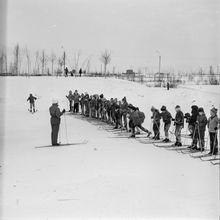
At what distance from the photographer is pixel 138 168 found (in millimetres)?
11336

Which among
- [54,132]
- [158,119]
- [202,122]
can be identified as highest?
[202,122]

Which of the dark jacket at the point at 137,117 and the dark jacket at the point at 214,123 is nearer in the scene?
the dark jacket at the point at 214,123

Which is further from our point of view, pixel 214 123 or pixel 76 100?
pixel 76 100

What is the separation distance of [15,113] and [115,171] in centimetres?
2195

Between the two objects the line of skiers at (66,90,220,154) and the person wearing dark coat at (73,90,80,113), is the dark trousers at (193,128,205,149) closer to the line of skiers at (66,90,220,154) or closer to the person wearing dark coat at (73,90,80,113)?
the line of skiers at (66,90,220,154)

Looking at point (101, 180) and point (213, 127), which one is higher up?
point (213, 127)

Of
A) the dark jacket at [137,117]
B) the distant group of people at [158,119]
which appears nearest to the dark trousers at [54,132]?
the distant group of people at [158,119]

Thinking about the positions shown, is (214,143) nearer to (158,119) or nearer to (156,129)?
(158,119)

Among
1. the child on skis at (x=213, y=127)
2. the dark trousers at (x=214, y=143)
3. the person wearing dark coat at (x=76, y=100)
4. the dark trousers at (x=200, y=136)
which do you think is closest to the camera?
the dark trousers at (x=214, y=143)

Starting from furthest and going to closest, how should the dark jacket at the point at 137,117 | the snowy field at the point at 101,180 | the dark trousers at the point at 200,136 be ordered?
the dark jacket at the point at 137,117, the dark trousers at the point at 200,136, the snowy field at the point at 101,180

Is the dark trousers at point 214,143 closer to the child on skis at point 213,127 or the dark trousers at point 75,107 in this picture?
the child on skis at point 213,127

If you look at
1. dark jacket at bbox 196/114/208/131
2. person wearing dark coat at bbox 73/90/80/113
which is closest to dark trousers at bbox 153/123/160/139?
dark jacket at bbox 196/114/208/131

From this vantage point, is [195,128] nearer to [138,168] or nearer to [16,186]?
[138,168]

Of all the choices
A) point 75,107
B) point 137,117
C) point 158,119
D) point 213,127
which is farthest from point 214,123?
point 75,107
